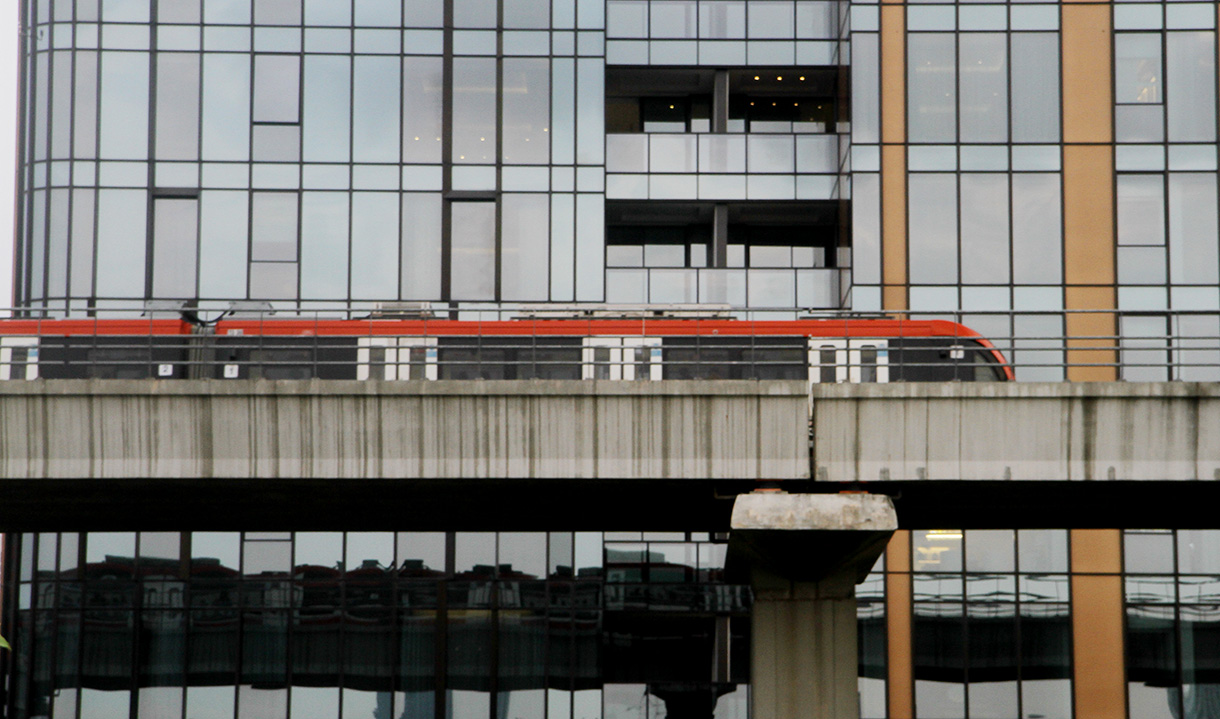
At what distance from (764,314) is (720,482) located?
1135cm

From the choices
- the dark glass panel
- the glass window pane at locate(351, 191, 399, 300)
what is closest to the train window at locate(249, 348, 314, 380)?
the glass window pane at locate(351, 191, 399, 300)

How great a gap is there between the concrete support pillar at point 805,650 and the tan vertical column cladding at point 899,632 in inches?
385

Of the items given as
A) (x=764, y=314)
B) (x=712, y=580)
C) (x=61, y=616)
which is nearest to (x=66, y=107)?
(x=61, y=616)

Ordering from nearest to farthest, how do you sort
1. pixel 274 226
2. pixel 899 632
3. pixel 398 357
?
pixel 398 357 < pixel 899 632 < pixel 274 226

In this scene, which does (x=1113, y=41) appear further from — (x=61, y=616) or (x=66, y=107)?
(x=61, y=616)

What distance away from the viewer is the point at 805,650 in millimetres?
15250

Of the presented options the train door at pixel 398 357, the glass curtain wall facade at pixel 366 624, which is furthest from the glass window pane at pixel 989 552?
the train door at pixel 398 357

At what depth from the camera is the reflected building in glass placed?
24.6 metres

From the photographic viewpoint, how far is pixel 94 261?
2564 centimetres

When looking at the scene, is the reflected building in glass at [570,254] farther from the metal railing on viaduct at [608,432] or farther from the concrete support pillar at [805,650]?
the metal railing on viaduct at [608,432]

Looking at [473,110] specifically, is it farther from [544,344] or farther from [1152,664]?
[1152,664]

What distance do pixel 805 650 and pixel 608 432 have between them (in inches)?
173

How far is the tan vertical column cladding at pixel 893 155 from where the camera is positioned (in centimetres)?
2619

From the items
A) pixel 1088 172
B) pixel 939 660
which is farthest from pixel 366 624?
pixel 1088 172
